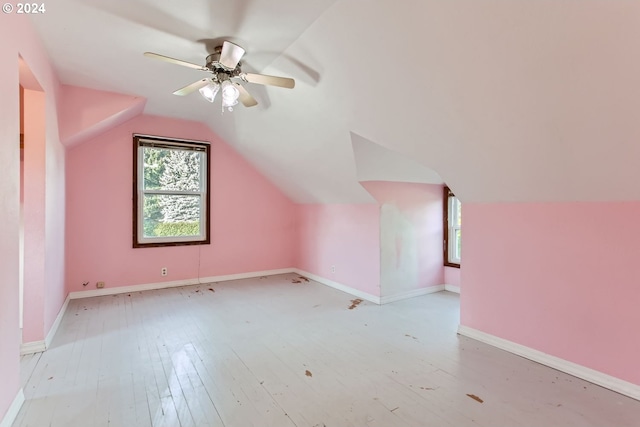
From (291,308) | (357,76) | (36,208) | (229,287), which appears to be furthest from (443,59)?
(229,287)

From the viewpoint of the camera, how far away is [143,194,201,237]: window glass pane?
4855mm

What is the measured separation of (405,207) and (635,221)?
2.55m

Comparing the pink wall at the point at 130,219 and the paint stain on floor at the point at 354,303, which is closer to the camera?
the paint stain on floor at the point at 354,303

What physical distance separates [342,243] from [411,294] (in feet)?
4.09

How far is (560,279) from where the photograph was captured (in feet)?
8.13

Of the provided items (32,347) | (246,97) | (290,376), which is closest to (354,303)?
(290,376)

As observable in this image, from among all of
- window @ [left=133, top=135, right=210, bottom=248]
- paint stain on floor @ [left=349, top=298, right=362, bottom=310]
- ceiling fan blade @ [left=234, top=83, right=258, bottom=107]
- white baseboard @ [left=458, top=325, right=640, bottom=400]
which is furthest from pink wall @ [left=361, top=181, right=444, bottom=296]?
window @ [left=133, top=135, right=210, bottom=248]

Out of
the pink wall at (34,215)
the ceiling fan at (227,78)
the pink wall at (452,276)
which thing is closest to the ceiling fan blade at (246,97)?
the ceiling fan at (227,78)

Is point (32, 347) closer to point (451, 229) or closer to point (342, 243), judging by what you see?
point (342, 243)

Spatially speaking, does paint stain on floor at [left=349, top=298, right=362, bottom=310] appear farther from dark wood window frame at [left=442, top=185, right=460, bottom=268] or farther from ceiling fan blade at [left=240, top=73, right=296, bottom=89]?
ceiling fan blade at [left=240, top=73, right=296, bottom=89]

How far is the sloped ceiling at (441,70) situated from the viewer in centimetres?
161

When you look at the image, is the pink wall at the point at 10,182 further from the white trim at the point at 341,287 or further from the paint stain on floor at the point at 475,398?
the white trim at the point at 341,287

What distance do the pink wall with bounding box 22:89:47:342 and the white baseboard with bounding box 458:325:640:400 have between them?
155 inches

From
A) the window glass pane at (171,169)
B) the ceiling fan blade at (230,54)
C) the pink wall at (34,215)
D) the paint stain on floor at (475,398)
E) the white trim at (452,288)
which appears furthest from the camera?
the window glass pane at (171,169)
